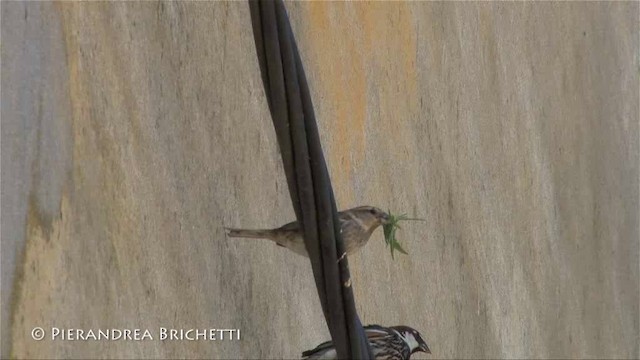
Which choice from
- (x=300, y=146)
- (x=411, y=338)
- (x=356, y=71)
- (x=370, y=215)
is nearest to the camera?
(x=300, y=146)

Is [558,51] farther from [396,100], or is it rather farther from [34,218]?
[34,218]

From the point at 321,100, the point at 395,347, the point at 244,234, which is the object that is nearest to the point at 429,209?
the point at 321,100

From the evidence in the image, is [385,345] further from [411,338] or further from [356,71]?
[356,71]

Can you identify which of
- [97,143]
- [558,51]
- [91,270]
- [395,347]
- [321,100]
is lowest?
[395,347]

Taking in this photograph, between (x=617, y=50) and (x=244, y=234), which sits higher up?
(x=617, y=50)

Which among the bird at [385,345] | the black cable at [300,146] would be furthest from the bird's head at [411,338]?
the black cable at [300,146]

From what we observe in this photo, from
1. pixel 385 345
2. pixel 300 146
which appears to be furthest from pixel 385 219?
pixel 300 146

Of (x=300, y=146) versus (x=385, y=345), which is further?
(x=385, y=345)
